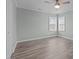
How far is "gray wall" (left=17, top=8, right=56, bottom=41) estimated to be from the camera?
6.31 m

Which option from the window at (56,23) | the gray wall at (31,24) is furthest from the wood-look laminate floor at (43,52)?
the window at (56,23)

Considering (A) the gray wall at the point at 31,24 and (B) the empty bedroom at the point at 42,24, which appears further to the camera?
(A) the gray wall at the point at 31,24

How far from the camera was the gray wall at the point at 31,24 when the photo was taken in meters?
6.31

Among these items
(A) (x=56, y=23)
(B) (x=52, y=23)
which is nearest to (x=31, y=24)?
(B) (x=52, y=23)

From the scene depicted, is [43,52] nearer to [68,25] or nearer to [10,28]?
[10,28]

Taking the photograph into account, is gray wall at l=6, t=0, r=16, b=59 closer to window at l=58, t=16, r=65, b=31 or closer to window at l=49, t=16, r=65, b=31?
window at l=49, t=16, r=65, b=31

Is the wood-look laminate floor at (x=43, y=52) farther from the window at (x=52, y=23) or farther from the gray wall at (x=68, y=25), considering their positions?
the window at (x=52, y=23)

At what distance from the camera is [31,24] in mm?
7242

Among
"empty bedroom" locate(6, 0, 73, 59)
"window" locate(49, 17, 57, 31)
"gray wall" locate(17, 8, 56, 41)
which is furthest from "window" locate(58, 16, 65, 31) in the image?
"gray wall" locate(17, 8, 56, 41)

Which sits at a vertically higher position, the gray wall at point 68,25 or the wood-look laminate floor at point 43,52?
the gray wall at point 68,25
